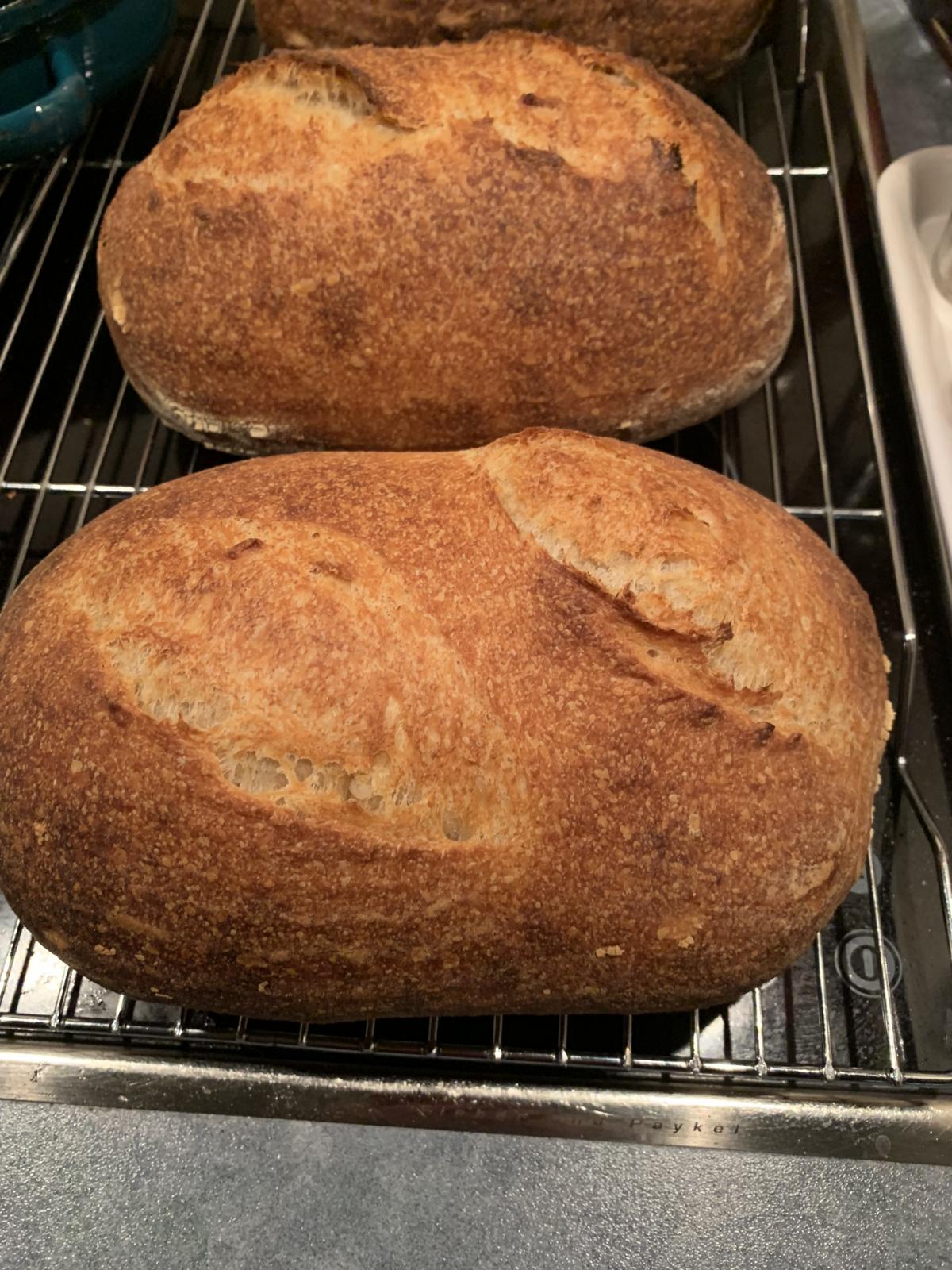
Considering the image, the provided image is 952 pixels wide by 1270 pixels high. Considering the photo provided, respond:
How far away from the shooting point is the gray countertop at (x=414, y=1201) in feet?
2.83

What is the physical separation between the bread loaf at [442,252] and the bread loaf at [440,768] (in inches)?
11.0

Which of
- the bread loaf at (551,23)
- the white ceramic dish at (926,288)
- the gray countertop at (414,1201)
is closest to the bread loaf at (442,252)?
the bread loaf at (551,23)

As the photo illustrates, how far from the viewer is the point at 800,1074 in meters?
0.95

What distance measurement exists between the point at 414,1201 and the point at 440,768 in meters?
0.41

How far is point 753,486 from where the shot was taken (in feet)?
4.30

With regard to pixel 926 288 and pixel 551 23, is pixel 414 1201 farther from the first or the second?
pixel 551 23

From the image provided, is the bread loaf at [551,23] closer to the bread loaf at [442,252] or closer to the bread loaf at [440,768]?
the bread loaf at [442,252]

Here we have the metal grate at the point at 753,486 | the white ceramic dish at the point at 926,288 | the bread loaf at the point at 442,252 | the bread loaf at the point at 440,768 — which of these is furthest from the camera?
the white ceramic dish at the point at 926,288

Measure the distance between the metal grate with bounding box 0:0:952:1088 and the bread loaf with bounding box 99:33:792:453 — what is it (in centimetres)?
21

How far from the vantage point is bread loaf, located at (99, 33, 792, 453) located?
43.7 inches

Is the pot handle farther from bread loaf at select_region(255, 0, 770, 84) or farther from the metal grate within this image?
bread loaf at select_region(255, 0, 770, 84)

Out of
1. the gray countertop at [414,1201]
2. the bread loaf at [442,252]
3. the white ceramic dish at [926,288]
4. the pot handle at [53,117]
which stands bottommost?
the gray countertop at [414,1201]

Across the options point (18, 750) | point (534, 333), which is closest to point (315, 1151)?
point (18, 750)

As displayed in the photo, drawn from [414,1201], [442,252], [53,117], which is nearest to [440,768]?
[414,1201]
